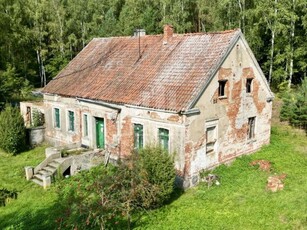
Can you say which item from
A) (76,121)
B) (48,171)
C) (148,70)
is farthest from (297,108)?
(48,171)

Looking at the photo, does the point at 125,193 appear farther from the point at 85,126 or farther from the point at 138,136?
the point at 85,126

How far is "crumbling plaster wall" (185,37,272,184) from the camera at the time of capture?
674 inches

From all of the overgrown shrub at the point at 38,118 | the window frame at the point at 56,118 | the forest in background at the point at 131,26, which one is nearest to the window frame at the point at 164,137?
the window frame at the point at 56,118

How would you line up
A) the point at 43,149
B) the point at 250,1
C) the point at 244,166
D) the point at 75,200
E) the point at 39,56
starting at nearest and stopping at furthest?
the point at 75,200 → the point at 244,166 → the point at 43,149 → the point at 250,1 → the point at 39,56

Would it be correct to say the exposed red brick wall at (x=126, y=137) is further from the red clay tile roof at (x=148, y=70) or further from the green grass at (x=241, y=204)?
the green grass at (x=241, y=204)

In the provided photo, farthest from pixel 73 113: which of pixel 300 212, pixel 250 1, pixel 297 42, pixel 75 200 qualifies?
pixel 250 1

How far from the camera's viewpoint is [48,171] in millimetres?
18734

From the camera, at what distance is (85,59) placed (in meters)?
25.3

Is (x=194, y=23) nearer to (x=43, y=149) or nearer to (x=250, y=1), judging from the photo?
(x=250, y=1)

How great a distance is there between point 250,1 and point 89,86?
84.1 feet

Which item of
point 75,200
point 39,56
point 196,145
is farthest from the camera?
point 39,56

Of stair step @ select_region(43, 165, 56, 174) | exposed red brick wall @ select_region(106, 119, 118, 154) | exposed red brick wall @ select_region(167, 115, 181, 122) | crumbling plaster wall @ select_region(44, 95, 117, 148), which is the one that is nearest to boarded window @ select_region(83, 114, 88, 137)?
crumbling plaster wall @ select_region(44, 95, 117, 148)

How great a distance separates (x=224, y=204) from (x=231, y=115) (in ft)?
18.9

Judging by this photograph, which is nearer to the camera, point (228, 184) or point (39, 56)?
point (228, 184)
